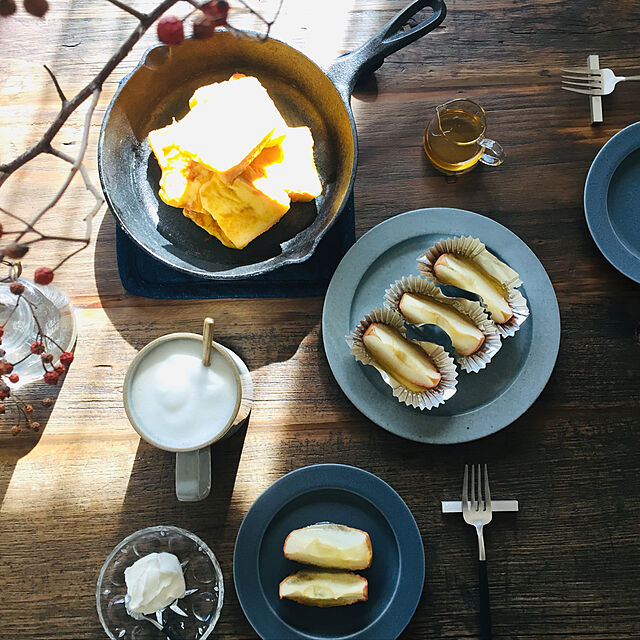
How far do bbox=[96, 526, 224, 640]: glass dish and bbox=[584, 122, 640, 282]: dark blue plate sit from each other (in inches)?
38.1

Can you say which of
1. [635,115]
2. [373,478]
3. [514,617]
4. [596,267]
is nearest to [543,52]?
[635,115]

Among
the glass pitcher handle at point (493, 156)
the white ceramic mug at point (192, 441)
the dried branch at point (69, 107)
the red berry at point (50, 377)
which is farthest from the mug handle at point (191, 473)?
the glass pitcher handle at point (493, 156)

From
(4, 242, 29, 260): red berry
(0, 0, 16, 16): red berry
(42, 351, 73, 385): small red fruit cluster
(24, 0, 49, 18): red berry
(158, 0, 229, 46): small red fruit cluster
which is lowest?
(42, 351, 73, 385): small red fruit cluster

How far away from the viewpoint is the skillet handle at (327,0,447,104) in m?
1.14

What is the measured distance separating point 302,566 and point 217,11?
0.95m

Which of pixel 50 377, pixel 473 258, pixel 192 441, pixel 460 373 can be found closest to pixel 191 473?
pixel 192 441

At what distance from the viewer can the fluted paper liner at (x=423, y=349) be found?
1178mm

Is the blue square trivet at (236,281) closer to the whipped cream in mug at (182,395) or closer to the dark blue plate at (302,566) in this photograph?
the whipped cream in mug at (182,395)

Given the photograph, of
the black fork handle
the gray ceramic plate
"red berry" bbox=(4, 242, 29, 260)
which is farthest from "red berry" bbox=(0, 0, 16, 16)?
the black fork handle

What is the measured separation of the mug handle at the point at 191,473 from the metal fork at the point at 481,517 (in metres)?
0.49

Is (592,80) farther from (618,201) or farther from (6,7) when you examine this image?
(6,7)

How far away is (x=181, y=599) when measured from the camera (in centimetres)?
116

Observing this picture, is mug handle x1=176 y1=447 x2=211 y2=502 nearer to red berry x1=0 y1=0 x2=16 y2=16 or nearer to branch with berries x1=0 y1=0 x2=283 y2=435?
branch with berries x1=0 y1=0 x2=283 y2=435

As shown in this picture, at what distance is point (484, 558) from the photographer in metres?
1.20
